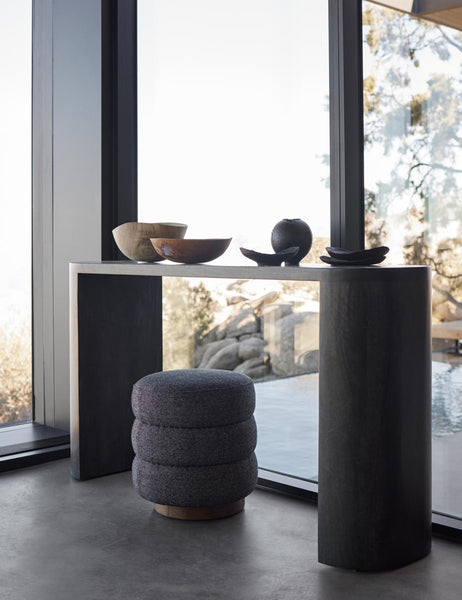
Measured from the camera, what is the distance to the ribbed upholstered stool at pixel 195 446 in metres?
2.38

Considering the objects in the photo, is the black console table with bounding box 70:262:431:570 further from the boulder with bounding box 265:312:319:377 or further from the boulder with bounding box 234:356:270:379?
the boulder with bounding box 234:356:270:379

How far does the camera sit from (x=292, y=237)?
2.37 metres

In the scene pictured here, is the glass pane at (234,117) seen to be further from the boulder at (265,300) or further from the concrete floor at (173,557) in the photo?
the concrete floor at (173,557)

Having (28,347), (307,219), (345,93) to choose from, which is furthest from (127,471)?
(345,93)

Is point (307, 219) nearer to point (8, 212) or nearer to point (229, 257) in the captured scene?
point (229, 257)

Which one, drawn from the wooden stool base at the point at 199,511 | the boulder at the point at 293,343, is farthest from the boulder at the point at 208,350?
the wooden stool base at the point at 199,511

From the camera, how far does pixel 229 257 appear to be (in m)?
3.05

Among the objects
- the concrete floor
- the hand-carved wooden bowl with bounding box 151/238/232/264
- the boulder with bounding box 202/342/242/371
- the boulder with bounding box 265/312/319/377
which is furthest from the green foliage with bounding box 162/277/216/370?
the concrete floor

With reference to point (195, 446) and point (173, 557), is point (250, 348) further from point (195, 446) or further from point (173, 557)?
point (173, 557)

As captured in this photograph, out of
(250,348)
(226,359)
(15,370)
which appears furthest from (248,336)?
(15,370)

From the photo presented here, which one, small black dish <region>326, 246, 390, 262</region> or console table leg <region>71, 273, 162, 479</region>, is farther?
console table leg <region>71, 273, 162, 479</region>

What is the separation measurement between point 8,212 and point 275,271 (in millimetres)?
1772

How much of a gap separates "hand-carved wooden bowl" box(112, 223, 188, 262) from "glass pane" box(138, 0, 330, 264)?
0.37m

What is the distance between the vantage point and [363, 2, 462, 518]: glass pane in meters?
2.33
